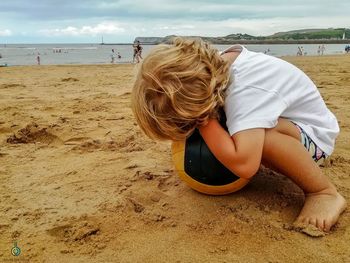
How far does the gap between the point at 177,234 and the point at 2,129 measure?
259cm

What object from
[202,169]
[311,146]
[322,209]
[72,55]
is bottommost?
[72,55]

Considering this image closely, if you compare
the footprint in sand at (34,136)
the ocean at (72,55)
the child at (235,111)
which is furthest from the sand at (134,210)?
the ocean at (72,55)

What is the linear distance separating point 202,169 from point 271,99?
505 millimetres

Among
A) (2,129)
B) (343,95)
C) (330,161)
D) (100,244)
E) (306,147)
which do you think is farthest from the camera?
(343,95)

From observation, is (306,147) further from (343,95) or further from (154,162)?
(343,95)

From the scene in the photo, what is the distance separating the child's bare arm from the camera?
66.8 inches

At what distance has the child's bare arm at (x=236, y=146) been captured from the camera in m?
1.70

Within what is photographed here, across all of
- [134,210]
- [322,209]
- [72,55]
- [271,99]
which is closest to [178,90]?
[271,99]

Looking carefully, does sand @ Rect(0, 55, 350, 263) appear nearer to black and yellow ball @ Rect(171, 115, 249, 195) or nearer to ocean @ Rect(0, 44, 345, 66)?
black and yellow ball @ Rect(171, 115, 249, 195)

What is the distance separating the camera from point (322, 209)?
183 centimetres

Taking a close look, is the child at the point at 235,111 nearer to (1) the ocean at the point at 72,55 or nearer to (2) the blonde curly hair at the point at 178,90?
(2) the blonde curly hair at the point at 178,90

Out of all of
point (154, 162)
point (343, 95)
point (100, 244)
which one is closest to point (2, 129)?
point (154, 162)

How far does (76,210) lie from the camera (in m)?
2.07

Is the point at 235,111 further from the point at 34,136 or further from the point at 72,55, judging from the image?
the point at 72,55
